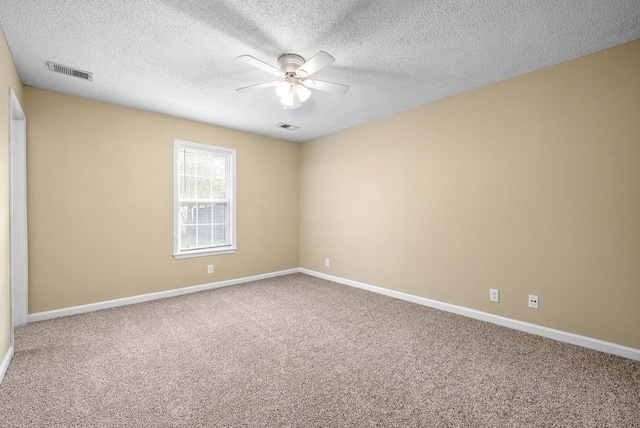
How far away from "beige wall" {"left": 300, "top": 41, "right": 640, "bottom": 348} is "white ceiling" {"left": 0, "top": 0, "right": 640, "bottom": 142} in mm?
325

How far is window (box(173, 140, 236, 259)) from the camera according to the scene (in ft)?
13.5

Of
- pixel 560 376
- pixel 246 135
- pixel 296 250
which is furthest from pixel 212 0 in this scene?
pixel 296 250

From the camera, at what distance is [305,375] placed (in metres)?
2.08

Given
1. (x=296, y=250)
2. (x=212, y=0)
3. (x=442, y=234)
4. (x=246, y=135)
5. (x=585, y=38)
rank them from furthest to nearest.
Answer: (x=296, y=250) → (x=246, y=135) → (x=442, y=234) → (x=585, y=38) → (x=212, y=0)

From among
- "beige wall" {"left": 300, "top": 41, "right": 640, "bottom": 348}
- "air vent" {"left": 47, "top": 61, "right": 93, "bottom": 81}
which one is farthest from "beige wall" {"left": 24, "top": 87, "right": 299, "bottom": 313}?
"beige wall" {"left": 300, "top": 41, "right": 640, "bottom": 348}

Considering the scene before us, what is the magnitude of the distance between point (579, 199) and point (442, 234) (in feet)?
4.19

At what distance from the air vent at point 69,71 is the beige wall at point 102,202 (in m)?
0.68

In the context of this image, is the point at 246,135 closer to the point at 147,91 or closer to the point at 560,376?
the point at 147,91

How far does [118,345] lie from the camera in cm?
254

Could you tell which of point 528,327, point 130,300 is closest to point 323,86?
point 528,327

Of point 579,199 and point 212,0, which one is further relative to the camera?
point 579,199

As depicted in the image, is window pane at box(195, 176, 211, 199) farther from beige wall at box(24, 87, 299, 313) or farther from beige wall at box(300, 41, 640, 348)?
beige wall at box(300, 41, 640, 348)

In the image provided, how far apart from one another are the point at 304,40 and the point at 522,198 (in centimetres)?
247

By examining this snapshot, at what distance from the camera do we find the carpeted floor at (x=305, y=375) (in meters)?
1.66
